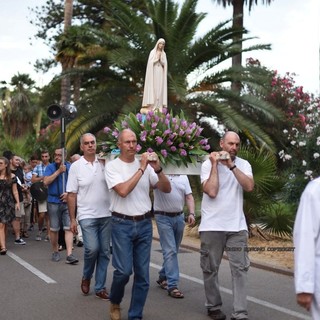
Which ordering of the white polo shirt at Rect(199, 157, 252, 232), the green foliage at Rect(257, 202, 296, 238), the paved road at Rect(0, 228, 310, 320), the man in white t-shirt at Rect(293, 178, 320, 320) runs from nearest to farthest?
the man in white t-shirt at Rect(293, 178, 320, 320) < the white polo shirt at Rect(199, 157, 252, 232) < the paved road at Rect(0, 228, 310, 320) < the green foliage at Rect(257, 202, 296, 238)

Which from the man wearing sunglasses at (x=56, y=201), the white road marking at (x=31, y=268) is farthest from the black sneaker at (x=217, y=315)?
the man wearing sunglasses at (x=56, y=201)

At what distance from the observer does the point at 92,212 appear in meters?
7.44

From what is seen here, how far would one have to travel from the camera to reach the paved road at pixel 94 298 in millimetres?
6840

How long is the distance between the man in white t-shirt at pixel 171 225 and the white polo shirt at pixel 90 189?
690 millimetres

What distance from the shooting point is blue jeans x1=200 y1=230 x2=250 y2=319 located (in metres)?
6.39

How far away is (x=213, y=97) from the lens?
20578 mm

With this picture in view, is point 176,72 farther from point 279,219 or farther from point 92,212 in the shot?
point 92,212

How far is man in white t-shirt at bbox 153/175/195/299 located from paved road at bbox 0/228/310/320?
230 millimetres

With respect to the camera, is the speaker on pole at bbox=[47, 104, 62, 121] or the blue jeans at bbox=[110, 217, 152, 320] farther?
the speaker on pole at bbox=[47, 104, 62, 121]

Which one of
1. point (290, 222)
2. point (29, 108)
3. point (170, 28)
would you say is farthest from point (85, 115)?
point (29, 108)

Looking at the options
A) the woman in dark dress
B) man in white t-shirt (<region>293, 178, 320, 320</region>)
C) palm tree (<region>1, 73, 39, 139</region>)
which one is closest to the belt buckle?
man in white t-shirt (<region>293, 178, 320, 320</region>)

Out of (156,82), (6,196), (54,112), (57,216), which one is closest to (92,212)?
(57,216)

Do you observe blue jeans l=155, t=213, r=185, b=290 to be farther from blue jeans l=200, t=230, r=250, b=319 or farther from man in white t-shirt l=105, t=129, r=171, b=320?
man in white t-shirt l=105, t=129, r=171, b=320

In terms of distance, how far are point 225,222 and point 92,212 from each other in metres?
1.73
